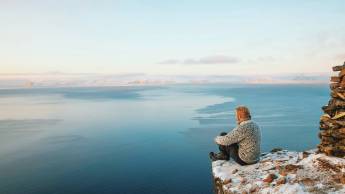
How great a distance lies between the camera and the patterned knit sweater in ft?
35.8

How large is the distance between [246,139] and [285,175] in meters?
1.71

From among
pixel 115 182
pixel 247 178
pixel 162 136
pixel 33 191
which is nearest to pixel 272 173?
pixel 247 178

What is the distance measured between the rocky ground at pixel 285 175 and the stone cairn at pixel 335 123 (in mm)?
464

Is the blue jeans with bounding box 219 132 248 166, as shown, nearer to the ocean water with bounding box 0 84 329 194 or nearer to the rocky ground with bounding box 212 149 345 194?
the rocky ground with bounding box 212 149 345 194

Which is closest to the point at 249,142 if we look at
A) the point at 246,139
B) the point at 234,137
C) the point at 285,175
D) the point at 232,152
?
the point at 246,139

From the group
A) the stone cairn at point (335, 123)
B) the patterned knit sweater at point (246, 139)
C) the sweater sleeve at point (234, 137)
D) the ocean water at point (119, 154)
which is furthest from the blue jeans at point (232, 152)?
the ocean water at point (119, 154)

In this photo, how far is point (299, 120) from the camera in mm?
55469

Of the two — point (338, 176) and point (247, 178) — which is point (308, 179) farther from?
point (247, 178)

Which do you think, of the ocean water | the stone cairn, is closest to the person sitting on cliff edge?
the stone cairn

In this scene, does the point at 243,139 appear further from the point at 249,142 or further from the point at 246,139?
the point at 249,142

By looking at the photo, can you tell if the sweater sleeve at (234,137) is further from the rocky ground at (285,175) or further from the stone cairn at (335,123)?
the stone cairn at (335,123)

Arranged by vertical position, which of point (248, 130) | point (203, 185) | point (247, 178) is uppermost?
point (248, 130)

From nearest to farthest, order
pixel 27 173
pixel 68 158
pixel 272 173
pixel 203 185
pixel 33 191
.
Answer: pixel 272 173 < pixel 33 191 < pixel 203 185 < pixel 27 173 < pixel 68 158

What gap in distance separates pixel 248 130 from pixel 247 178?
1599 mm
